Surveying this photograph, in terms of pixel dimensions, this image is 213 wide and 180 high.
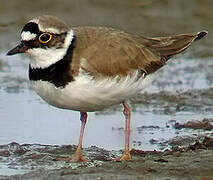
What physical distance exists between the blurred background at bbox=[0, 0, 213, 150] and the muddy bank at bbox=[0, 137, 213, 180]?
0.59 meters

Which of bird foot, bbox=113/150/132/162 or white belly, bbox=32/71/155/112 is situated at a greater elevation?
white belly, bbox=32/71/155/112

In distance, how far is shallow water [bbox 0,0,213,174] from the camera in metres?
10.2

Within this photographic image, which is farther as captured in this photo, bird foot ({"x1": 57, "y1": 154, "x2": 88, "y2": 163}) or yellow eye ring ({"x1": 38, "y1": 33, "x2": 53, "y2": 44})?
bird foot ({"x1": 57, "y1": 154, "x2": 88, "y2": 163})

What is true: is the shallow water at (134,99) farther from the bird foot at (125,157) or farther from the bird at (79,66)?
the bird at (79,66)

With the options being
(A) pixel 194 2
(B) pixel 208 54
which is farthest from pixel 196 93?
(A) pixel 194 2

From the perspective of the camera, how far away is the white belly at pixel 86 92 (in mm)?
8094

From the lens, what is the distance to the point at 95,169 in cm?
811

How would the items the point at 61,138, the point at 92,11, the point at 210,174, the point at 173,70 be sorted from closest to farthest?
1. the point at 210,174
2. the point at 61,138
3. the point at 173,70
4. the point at 92,11

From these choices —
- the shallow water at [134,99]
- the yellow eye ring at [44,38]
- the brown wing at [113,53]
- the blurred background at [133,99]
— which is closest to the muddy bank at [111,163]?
the shallow water at [134,99]

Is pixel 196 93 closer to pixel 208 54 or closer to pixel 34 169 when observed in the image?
pixel 208 54

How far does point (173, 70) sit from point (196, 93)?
1.36 meters

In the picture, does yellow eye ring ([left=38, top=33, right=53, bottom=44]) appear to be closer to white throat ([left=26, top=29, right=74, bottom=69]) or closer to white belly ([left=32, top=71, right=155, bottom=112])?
white throat ([left=26, top=29, right=74, bottom=69])

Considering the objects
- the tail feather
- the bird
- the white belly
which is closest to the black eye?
the bird

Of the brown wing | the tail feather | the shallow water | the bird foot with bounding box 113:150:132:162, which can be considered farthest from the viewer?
the shallow water
